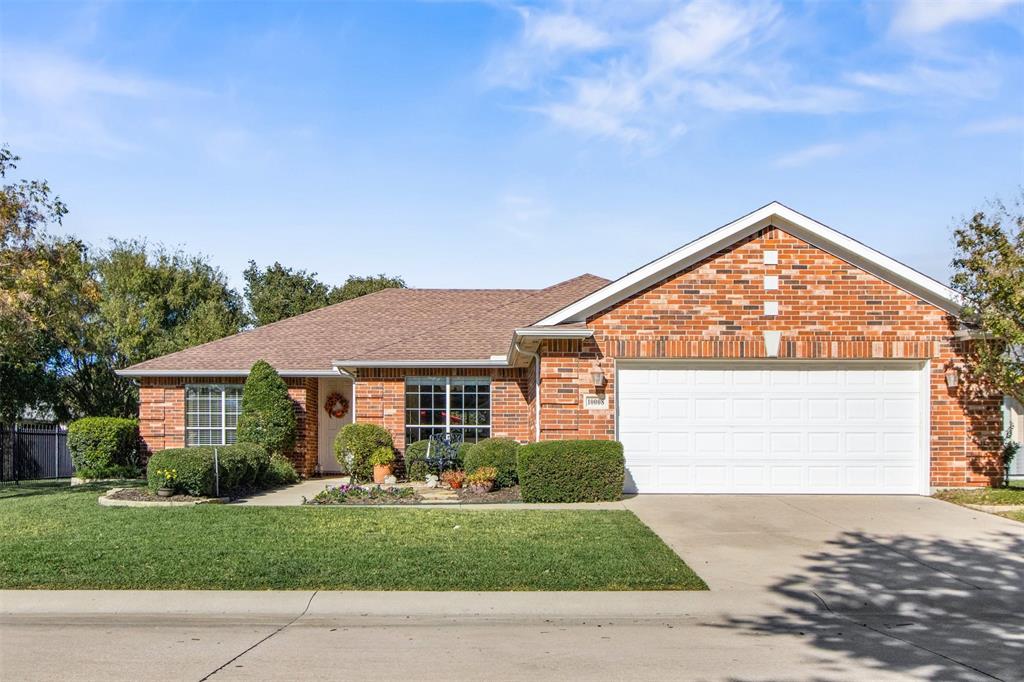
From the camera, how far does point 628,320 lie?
52.3 feet

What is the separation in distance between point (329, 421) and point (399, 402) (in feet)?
11.8


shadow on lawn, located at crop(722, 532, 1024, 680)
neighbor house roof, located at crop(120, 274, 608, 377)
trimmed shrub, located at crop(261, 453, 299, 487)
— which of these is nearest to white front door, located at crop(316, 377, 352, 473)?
neighbor house roof, located at crop(120, 274, 608, 377)

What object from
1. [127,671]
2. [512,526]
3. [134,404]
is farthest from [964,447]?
[134,404]

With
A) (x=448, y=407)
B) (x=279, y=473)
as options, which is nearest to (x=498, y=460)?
(x=448, y=407)

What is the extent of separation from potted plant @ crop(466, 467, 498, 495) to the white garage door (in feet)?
8.52

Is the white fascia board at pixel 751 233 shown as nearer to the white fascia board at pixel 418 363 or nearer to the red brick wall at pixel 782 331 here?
the red brick wall at pixel 782 331

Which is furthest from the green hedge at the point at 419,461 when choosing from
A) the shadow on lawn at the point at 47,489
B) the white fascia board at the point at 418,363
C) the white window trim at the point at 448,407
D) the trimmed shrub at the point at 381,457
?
the shadow on lawn at the point at 47,489

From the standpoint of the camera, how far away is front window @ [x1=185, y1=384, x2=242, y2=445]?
2272cm

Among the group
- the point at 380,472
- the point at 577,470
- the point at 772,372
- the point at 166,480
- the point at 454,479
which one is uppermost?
the point at 772,372

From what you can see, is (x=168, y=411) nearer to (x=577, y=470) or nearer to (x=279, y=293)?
(x=577, y=470)

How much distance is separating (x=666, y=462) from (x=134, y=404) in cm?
2533

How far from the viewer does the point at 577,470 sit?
1517 cm

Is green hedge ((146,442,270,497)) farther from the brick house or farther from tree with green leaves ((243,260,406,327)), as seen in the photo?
tree with green leaves ((243,260,406,327))

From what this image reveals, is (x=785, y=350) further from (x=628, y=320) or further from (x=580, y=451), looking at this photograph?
(x=580, y=451)
